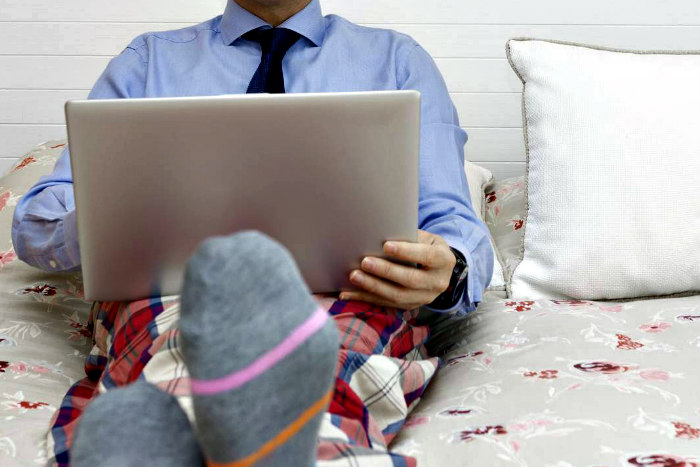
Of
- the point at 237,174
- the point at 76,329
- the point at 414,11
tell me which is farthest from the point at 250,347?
the point at 414,11

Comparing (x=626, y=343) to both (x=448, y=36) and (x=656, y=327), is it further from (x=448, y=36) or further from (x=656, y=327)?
(x=448, y=36)

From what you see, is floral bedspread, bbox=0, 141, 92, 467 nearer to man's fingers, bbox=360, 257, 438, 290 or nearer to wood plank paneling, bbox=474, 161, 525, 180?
man's fingers, bbox=360, 257, 438, 290

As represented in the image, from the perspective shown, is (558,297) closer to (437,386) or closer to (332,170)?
(437,386)

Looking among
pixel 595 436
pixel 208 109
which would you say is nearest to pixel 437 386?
pixel 595 436

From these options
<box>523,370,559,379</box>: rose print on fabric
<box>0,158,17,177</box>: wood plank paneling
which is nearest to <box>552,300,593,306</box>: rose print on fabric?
<box>523,370,559,379</box>: rose print on fabric

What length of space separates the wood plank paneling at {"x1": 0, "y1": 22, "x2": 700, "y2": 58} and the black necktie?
2.22 ft

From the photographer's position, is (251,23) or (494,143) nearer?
(251,23)

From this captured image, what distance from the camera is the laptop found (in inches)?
39.6

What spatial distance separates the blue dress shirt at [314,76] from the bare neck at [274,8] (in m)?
0.02

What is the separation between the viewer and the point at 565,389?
1.21 meters

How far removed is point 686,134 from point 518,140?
74 centimetres

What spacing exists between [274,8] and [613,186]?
75 cm

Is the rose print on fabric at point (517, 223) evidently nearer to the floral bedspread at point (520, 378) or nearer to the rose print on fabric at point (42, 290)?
the floral bedspread at point (520, 378)

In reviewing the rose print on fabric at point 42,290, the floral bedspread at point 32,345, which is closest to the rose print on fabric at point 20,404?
the floral bedspread at point 32,345
